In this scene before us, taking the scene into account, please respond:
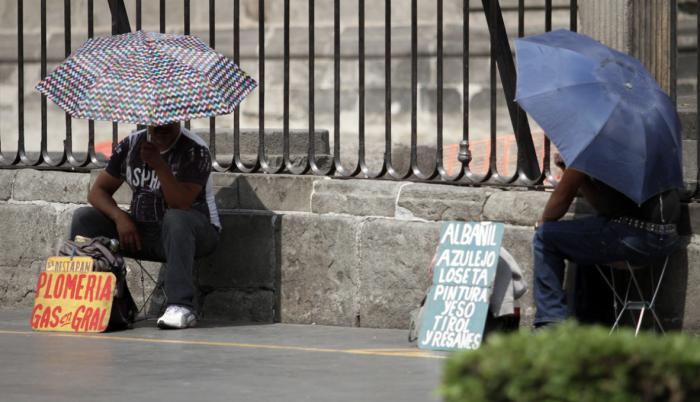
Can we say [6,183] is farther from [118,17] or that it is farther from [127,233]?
[127,233]

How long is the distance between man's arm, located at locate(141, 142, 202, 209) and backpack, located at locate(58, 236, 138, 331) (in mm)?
388

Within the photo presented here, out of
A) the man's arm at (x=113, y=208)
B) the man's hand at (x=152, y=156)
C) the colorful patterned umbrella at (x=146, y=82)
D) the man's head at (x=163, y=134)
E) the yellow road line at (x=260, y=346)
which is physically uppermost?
the colorful patterned umbrella at (x=146, y=82)

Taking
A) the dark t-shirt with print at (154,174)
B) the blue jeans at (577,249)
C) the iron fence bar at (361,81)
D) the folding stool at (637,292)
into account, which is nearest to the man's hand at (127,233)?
the dark t-shirt with print at (154,174)

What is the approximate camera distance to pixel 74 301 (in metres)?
7.90

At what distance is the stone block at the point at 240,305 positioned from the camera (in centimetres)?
833

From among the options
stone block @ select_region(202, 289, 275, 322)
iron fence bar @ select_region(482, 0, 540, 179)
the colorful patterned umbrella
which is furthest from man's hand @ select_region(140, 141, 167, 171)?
iron fence bar @ select_region(482, 0, 540, 179)

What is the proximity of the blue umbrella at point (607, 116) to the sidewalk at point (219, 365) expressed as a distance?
43.9 inches

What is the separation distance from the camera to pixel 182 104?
7703 mm

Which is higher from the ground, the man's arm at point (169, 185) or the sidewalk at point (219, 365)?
the man's arm at point (169, 185)

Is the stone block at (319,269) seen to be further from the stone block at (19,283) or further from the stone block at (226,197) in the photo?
the stone block at (19,283)

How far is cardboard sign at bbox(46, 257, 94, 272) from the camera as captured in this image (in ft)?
26.0

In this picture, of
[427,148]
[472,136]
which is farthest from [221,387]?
[472,136]

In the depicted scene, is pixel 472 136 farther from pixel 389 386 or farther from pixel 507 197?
pixel 389 386

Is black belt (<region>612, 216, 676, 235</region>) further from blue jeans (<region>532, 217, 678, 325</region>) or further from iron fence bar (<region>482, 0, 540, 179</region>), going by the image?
iron fence bar (<region>482, 0, 540, 179</region>)
